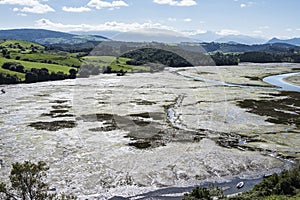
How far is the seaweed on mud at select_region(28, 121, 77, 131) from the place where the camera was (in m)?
Result: 43.2

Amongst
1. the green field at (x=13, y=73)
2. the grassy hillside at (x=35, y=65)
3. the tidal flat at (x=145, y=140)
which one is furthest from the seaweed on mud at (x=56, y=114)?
the green field at (x=13, y=73)

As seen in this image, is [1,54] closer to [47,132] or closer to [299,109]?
[47,132]

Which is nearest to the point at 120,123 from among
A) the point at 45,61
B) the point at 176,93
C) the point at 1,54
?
the point at 176,93

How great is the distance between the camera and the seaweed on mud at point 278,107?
1972 inches

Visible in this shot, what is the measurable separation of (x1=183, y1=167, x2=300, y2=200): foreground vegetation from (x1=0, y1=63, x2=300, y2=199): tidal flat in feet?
15.2

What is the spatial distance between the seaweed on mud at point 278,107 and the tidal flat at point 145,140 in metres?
0.18

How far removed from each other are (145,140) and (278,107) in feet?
111

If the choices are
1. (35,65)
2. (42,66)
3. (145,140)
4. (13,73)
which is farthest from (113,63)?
(145,140)

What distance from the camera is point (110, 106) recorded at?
6022cm

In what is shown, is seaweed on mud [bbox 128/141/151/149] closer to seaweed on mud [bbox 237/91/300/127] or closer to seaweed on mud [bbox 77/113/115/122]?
seaweed on mud [bbox 77/113/115/122]

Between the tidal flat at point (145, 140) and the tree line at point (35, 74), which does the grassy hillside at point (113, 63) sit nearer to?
the tree line at point (35, 74)

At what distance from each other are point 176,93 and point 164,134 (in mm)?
38301

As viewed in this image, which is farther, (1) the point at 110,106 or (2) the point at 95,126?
(1) the point at 110,106

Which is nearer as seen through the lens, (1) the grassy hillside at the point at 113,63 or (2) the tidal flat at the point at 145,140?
(2) the tidal flat at the point at 145,140
